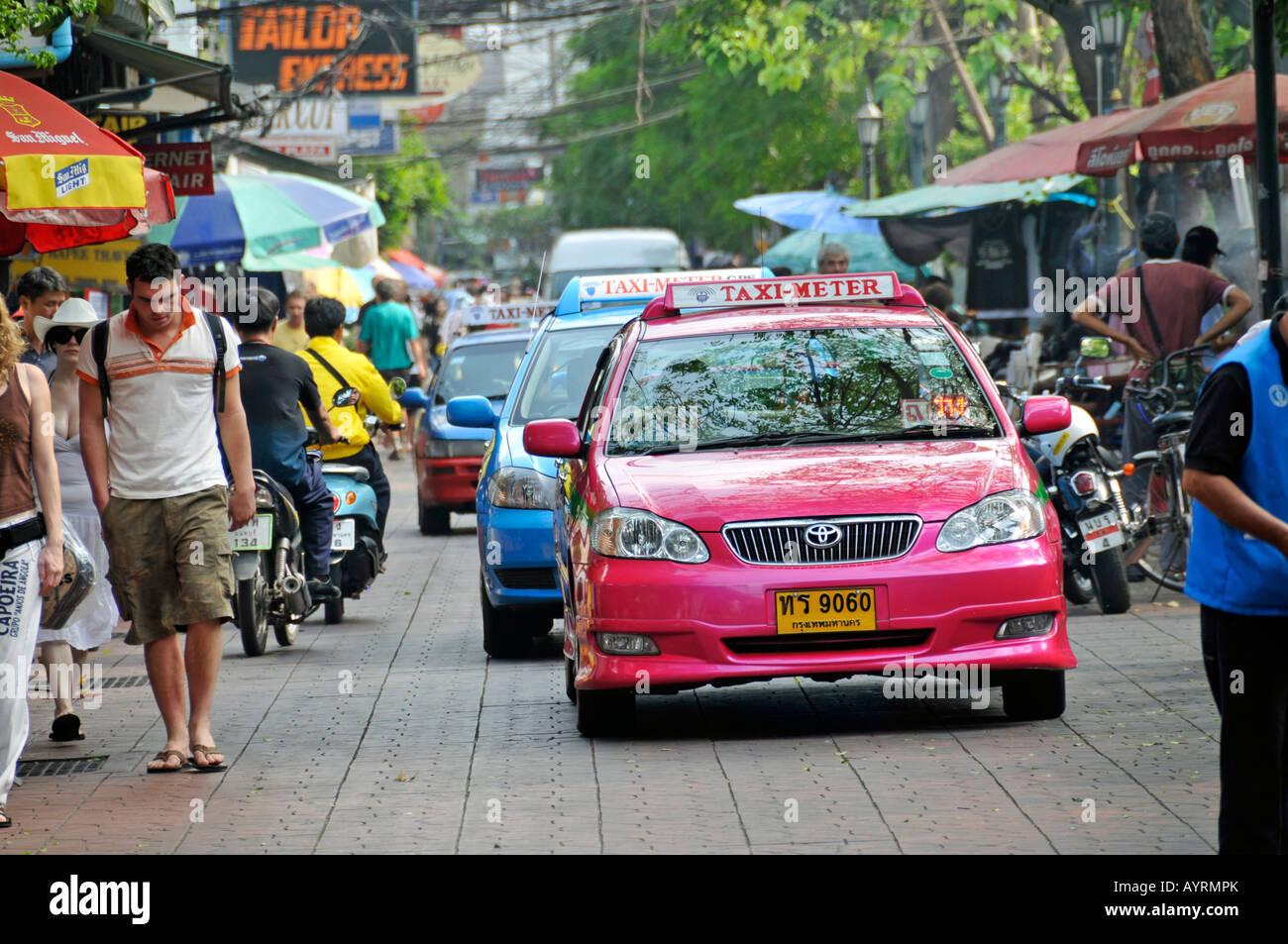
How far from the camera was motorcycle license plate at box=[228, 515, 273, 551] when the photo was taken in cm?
1104

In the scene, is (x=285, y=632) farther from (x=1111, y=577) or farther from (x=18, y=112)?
(x=1111, y=577)

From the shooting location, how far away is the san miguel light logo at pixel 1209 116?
516 inches

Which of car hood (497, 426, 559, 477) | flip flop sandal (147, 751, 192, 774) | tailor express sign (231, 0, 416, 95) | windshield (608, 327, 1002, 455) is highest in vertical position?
tailor express sign (231, 0, 416, 95)

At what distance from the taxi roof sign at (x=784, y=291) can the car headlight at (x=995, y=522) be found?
1.65 meters

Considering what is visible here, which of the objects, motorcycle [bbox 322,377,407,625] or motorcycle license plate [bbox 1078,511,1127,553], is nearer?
motorcycle license plate [bbox 1078,511,1127,553]

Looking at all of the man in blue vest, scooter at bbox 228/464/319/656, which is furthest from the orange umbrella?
the man in blue vest

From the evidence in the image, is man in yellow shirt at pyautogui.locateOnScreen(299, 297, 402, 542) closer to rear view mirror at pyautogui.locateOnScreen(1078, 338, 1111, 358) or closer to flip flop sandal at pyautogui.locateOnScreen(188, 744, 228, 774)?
rear view mirror at pyautogui.locateOnScreen(1078, 338, 1111, 358)

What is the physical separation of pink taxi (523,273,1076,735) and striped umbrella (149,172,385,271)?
9.66 m

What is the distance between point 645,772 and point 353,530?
5.24 metres

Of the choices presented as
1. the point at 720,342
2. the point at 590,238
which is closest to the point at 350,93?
the point at 590,238

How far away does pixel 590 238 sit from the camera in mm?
36000

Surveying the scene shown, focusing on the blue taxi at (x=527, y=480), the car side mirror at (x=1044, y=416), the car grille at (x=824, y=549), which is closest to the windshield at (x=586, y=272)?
the blue taxi at (x=527, y=480)

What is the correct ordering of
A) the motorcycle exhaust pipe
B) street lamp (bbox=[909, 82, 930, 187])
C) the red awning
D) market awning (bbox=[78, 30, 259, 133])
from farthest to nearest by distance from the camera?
street lamp (bbox=[909, 82, 930, 187]), the red awning, market awning (bbox=[78, 30, 259, 133]), the motorcycle exhaust pipe
